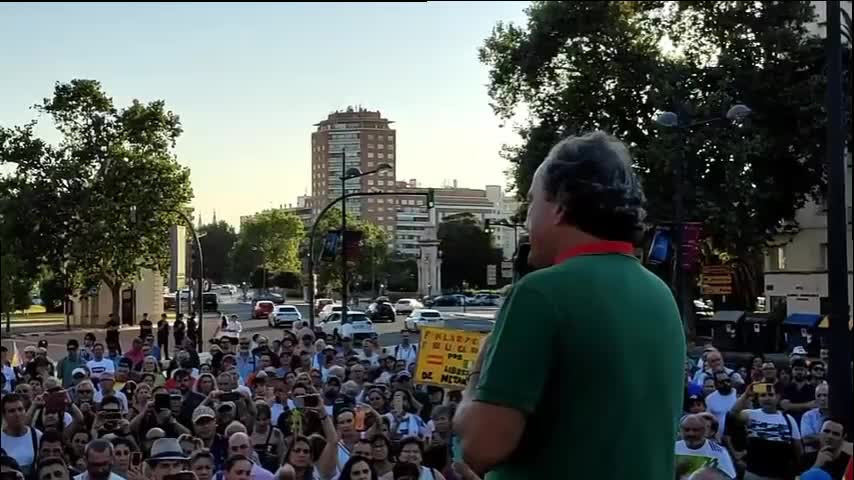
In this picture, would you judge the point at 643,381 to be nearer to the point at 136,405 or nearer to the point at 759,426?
the point at 759,426

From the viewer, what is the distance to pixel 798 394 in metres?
12.4

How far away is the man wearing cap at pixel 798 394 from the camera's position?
1161 cm

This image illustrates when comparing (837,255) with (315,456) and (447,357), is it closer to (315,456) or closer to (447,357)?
(447,357)

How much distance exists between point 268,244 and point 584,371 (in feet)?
295

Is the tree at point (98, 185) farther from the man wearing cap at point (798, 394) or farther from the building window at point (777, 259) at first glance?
the building window at point (777, 259)

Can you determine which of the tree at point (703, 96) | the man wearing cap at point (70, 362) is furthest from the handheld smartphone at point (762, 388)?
the tree at point (703, 96)

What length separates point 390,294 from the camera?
90.2 meters

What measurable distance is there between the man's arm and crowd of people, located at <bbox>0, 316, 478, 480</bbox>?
127 inches

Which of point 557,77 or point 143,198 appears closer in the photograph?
point 143,198

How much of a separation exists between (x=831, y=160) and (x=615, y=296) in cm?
995

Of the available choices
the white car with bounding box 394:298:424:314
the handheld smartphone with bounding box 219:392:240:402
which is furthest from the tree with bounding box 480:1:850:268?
the white car with bounding box 394:298:424:314

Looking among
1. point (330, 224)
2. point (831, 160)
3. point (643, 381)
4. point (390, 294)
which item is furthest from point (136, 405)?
point (390, 294)

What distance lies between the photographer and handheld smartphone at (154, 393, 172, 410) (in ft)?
31.7

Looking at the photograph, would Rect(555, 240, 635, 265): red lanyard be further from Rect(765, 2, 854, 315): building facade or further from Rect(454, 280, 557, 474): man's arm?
Rect(765, 2, 854, 315): building facade
